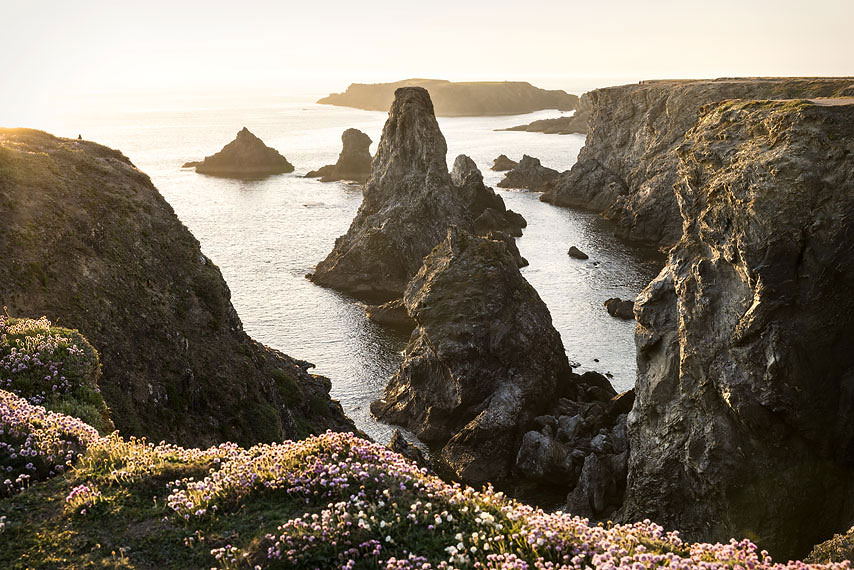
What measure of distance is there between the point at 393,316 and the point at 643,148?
91.7 m

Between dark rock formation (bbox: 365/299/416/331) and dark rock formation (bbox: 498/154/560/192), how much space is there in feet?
315

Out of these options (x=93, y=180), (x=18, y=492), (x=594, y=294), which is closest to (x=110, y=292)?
(x=93, y=180)

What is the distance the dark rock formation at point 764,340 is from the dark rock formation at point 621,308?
1550 inches

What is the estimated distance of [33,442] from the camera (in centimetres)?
1680

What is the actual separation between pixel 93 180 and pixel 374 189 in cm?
6967

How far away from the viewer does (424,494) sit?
14.7 m

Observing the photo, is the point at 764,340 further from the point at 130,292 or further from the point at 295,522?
the point at 130,292

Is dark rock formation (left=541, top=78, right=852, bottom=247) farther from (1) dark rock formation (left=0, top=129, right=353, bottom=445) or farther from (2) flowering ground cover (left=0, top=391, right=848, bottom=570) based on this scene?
(2) flowering ground cover (left=0, top=391, right=848, bottom=570)

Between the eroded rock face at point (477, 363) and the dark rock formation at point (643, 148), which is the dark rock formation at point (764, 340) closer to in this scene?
the eroded rock face at point (477, 363)

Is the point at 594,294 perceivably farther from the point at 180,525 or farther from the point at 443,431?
the point at 180,525

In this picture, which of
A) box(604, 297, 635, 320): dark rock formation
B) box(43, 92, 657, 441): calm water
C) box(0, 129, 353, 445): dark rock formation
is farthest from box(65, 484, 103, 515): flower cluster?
box(604, 297, 635, 320): dark rock formation

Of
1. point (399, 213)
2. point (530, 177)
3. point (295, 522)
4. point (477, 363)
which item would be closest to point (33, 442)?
point (295, 522)

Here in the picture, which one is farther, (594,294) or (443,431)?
(594,294)

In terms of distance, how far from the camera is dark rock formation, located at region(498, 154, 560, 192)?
17152 centimetres
